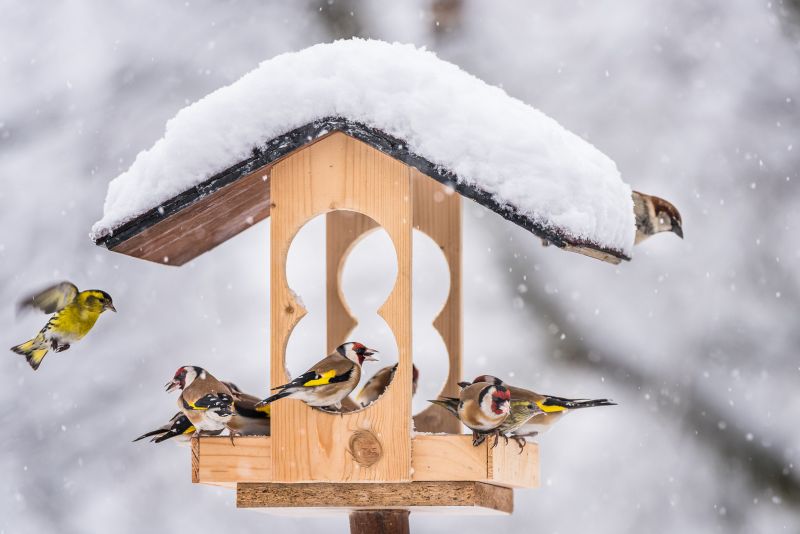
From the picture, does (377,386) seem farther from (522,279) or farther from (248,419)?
(522,279)

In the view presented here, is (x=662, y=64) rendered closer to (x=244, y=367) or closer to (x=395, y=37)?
(x=395, y=37)

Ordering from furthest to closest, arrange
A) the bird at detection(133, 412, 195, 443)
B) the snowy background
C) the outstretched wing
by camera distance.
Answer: the snowy background → the outstretched wing → the bird at detection(133, 412, 195, 443)

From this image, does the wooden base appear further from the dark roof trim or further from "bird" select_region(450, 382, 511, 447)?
the dark roof trim

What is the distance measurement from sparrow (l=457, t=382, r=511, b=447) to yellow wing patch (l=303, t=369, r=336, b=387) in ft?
1.37

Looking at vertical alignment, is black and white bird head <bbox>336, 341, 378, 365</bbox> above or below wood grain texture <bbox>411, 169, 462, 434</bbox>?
below

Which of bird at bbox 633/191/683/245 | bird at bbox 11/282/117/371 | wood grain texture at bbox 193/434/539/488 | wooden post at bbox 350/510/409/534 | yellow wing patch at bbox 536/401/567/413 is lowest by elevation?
wooden post at bbox 350/510/409/534

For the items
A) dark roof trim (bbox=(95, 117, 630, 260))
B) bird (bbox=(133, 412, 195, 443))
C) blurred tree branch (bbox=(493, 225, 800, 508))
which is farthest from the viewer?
blurred tree branch (bbox=(493, 225, 800, 508))

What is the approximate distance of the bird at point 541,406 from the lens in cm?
366

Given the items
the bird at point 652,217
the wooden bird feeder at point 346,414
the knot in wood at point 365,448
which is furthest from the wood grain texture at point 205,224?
the bird at point 652,217

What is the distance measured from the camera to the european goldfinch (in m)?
3.67

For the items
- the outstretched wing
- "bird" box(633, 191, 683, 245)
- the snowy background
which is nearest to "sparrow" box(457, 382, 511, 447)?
"bird" box(633, 191, 683, 245)

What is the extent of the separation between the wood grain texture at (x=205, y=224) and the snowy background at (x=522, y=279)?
2.69 metres

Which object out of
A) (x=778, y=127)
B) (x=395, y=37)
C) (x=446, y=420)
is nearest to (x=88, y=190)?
(x=395, y=37)

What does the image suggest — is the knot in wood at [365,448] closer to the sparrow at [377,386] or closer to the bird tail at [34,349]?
the sparrow at [377,386]
